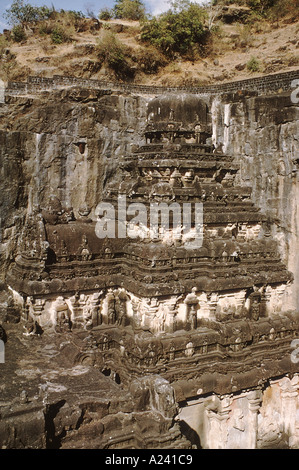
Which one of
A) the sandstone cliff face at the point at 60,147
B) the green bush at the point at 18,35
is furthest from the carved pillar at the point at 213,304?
the green bush at the point at 18,35

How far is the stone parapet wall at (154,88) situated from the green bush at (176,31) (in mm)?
9348

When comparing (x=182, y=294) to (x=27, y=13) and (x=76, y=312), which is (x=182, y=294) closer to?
(x=76, y=312)

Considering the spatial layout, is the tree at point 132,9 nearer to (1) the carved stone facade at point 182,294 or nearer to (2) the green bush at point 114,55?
(2) the green bush at point 114,55

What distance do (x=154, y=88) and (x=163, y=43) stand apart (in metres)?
10.1

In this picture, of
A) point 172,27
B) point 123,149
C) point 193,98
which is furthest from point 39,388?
point 172,27

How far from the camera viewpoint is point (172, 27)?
2709cm

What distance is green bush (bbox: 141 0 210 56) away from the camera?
1054 inches

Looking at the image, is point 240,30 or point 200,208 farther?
point 240,30

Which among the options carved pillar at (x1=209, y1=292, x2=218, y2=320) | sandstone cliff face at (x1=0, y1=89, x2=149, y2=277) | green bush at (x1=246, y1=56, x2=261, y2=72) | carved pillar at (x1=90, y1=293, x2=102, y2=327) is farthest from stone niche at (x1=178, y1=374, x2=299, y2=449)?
green bush at (x1=246, y1=56, x2=261, y2=72)

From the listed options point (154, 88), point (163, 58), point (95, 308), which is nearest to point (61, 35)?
point (163, 58)

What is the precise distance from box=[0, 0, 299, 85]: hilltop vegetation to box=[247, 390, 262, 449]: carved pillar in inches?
730

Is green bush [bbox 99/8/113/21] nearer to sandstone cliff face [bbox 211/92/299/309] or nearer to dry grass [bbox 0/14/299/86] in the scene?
dry grass [bbox 0/14/299/86]

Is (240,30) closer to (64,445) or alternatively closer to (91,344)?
(91,344)
